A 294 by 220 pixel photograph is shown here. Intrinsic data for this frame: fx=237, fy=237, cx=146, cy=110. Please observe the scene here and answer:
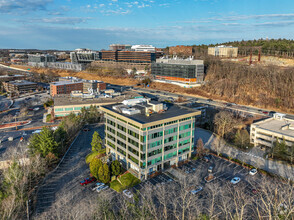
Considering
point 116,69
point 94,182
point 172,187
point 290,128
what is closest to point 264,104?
point 290,128

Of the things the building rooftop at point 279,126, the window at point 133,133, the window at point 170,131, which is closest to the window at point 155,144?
the window at point 170,131

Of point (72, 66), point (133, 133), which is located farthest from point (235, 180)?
point (72, 66)

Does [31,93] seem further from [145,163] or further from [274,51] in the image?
[274,51]

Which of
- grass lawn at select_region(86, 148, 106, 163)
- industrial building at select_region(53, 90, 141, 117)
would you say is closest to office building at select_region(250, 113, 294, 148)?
grass lawn at select_region(86, 148, 106, 163)

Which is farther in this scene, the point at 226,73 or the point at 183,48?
the point at 183,48

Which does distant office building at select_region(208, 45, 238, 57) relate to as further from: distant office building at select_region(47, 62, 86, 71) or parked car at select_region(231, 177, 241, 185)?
parked car at select_region(231, 177, 241, 185)

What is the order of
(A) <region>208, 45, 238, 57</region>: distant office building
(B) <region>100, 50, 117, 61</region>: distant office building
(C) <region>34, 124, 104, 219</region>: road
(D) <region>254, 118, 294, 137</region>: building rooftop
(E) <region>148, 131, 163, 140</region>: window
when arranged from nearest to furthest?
(C) <region>34, 124, 104, 219</region>: road → (E) <region>148, 131, 163, 140</region>: window → (D) <region>254, 118, 294, 137</region>: building rooftop → (A) <region>208, 45, 238, 57</region>: distant office building → (B) <region>100, 50, 117, 61</region>: distant office building
